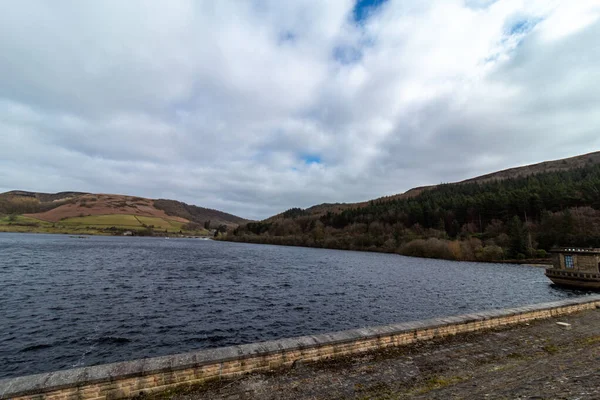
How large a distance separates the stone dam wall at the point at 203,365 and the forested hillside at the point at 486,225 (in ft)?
227

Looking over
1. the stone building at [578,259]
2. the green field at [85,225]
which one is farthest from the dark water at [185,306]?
the green field at [85,225]

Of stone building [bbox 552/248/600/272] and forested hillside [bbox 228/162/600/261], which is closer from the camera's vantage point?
stone building [bbox 552/248/600/272]

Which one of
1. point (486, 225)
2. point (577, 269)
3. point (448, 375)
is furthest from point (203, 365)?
point (486, 225)

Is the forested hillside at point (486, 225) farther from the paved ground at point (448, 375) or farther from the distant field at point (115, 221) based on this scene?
the distant field at point (115, 221)

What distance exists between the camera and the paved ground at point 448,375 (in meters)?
6.00

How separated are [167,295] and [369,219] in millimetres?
107433

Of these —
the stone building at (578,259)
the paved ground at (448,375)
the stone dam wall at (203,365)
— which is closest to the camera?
the stone dam wall at (203,365)

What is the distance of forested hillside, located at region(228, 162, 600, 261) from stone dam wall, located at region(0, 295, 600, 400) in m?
69.3

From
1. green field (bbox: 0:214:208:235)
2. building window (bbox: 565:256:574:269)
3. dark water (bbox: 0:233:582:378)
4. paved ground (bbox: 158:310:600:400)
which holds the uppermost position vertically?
green field (bbox: 0:214:208:235)

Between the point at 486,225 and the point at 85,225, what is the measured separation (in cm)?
18337

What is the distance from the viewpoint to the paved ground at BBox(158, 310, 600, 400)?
600 cm

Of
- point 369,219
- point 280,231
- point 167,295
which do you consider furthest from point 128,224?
point 167,295

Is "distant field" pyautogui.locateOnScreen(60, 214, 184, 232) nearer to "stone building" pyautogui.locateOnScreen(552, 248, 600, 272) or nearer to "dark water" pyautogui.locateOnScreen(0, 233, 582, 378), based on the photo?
"dark water" pyautogui.locateOnScreen(0, 233, 582, 378)

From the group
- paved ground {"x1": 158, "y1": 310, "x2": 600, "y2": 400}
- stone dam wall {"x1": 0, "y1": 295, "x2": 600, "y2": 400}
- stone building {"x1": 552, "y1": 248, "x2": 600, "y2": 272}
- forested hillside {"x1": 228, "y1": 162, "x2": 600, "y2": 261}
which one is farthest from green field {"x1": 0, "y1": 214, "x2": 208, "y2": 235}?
paved ground {"x1": 158, "y1": 310, "x2": 600, "y2": 400}
